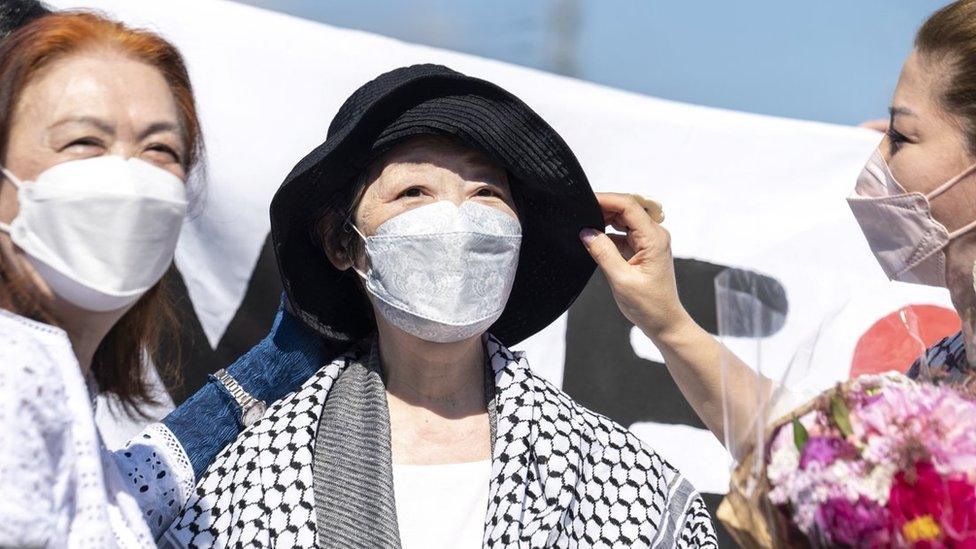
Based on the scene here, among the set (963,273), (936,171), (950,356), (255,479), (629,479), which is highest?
(936,171)

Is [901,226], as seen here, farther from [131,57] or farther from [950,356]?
[131,57]

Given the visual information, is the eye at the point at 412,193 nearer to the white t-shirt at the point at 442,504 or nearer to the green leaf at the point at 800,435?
the white t-shirt at the point at 442,504

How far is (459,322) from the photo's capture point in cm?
276

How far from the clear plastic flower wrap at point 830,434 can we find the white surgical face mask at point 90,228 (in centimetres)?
102

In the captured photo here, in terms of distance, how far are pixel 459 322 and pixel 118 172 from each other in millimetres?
941

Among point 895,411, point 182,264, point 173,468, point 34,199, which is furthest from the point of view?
point 182,264

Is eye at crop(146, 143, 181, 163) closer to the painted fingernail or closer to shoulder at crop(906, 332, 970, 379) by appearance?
the painted fingernail

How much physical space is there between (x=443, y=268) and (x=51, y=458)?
3.63ft

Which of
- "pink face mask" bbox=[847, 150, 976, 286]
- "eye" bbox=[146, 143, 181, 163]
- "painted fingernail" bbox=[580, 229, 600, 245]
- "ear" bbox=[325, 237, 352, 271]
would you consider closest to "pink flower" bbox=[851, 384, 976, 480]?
"pink face mask" bbox=[847, 150, 976, 286]

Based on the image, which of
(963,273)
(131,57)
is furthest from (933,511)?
(131,57)

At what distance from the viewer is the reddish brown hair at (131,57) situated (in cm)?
206

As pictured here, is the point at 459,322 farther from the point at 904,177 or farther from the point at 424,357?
the point at 904,177

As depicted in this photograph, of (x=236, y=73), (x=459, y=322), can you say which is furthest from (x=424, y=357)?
(x=236, y=73)

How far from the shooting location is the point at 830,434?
1.92m
